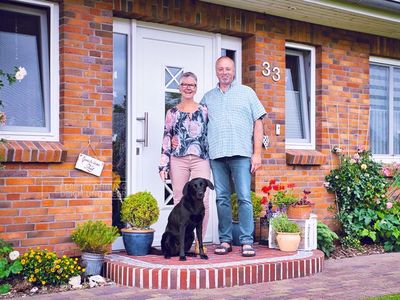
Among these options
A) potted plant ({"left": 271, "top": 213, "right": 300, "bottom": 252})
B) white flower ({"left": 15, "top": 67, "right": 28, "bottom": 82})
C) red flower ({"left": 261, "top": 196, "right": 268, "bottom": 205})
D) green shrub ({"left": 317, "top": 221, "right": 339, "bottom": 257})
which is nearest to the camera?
white flower ({"left": 15, "top": 67, "right": 28, "bottom": 82})

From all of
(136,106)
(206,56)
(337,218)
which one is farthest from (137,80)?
(337,218)

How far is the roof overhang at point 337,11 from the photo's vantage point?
679cm

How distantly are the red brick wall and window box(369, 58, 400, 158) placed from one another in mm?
4368

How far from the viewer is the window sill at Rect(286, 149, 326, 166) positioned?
24.5 ft

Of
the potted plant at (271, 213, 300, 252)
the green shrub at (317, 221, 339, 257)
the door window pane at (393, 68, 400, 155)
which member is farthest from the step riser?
the door window pane at (393, 68, 400, 155)

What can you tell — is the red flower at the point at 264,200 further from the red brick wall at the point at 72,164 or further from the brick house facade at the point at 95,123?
the red brick wall at the point at 72,164

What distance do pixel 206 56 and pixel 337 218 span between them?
280cm

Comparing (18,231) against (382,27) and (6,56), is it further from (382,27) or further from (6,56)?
(382,27)

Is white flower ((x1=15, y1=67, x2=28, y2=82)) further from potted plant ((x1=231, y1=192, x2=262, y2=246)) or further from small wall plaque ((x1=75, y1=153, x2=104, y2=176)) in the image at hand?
potted plant ((x1=231, y1=192, x2=262, y2=246))

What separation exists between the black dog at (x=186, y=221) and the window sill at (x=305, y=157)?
Result: 218 cm

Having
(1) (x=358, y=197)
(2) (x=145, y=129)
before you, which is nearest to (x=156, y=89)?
(2) (x=145, y=129)

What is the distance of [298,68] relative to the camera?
798 cm

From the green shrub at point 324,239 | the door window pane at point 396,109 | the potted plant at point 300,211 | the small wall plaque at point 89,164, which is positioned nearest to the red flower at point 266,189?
the potted plant at point 300,211

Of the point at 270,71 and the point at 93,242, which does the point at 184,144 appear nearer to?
the point at 93,242
